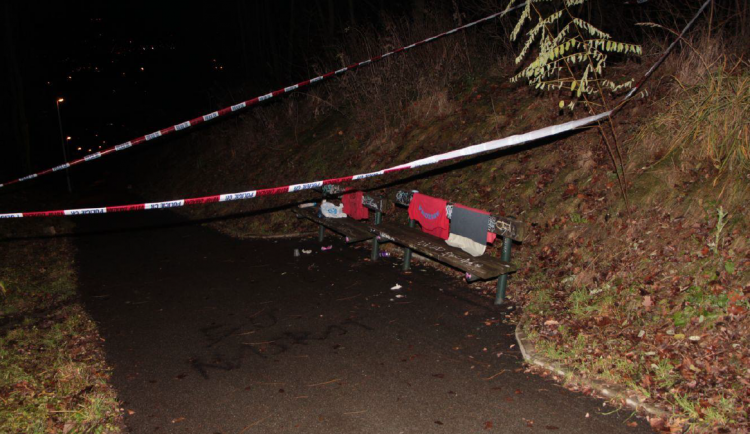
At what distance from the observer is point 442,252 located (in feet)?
20.9

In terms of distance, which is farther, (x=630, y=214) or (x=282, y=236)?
(x=282, y=236)

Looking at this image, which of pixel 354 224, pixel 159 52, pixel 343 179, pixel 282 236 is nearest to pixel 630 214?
pixel 343 179

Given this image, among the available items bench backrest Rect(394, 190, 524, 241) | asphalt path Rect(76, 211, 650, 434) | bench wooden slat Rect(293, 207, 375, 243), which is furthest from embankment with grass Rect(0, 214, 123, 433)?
bench backrest Rect(394, 190, 524, 241)

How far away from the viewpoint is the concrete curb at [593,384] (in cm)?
371

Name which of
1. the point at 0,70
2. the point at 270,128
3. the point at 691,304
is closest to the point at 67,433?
the point at 691,304

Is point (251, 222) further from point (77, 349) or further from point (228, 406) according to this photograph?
point (228, 406)

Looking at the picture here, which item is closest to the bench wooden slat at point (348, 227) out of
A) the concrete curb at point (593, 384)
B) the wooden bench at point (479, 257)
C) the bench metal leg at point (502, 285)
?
the wooden bench at point (479, 257)

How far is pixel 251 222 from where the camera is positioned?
1159 cm

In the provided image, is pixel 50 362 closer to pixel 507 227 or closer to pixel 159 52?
pixel 507 227

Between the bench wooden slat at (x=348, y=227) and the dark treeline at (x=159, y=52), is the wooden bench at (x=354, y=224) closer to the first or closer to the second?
the bench wooden slat at (x=348, y=227)

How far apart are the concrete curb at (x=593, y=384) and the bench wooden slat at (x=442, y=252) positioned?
39.0 inches

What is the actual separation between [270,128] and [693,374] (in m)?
15.5

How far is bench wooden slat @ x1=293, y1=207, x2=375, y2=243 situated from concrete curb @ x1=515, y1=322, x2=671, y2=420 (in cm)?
350

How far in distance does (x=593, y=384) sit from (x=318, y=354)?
254cm
